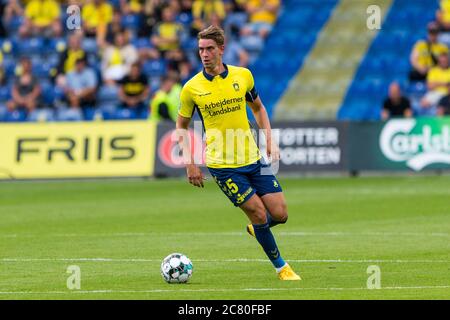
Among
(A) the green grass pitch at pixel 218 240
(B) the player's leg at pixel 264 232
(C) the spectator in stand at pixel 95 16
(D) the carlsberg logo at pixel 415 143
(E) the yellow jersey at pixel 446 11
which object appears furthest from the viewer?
(C) the spectator in stand at pixel 95 16

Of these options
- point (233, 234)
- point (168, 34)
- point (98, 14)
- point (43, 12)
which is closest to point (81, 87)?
point (168, 34)

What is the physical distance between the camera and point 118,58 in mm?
32594

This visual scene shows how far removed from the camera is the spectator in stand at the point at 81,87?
31531 mm

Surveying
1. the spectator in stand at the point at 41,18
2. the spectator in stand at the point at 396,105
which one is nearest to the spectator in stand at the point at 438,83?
the spectator in stand at the point at 396,105

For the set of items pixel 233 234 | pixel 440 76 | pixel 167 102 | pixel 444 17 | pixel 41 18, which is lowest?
pixel 233 234

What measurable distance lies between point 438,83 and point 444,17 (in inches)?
94.2

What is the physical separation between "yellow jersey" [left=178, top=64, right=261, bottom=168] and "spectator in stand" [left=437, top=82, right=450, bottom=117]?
589 inches

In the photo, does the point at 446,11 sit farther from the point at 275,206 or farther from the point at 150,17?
the point at 275,206

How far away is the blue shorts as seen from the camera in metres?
12.5

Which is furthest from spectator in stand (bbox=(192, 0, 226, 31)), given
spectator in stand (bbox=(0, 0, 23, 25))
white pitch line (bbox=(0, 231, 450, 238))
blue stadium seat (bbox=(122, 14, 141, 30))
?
white pitch line (bbox=(0, 231, 450, 238))

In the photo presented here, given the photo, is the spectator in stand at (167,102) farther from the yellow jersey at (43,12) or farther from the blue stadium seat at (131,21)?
the yellow jersey at (43,12)

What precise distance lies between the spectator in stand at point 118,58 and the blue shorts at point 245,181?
779 inches

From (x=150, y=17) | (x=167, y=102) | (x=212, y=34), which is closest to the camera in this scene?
(x=212, y=34)

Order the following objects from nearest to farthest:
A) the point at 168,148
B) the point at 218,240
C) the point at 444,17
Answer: the point at 218,240, the point at 168,148, the point at 444,17
